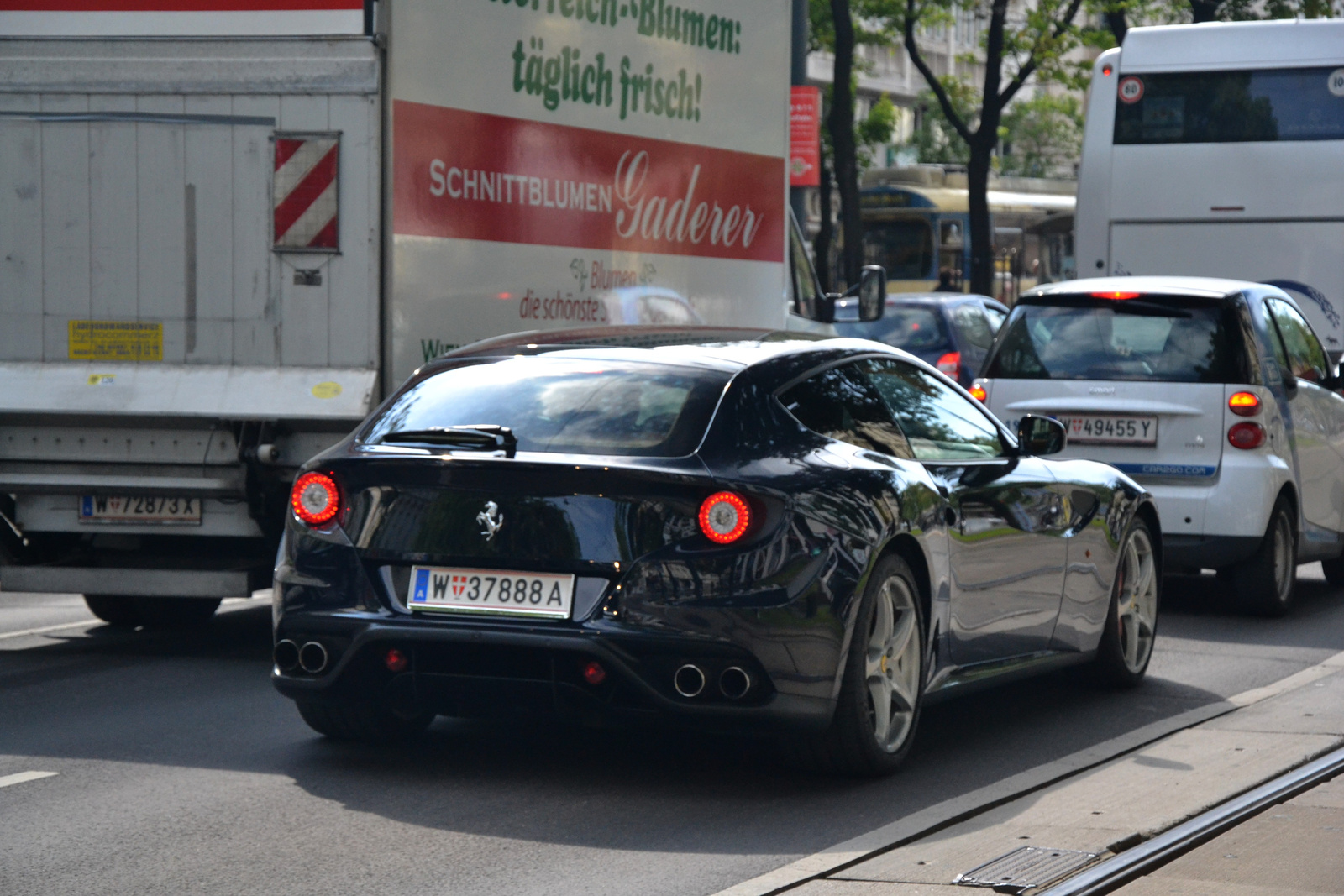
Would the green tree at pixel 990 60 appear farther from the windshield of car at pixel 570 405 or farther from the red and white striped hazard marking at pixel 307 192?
the windshield of car at pixel 570 405

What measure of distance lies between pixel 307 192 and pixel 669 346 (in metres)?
2.58

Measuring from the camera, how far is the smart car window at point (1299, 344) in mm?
11625

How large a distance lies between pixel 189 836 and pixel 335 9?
4.23m

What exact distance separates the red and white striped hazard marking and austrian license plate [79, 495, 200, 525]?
116cm

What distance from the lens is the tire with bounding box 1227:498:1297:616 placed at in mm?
10961

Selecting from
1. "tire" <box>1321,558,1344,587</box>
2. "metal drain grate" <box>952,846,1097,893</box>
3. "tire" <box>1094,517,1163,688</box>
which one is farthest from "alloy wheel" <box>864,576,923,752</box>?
"tire" <box>1321,558,1344,587</box>

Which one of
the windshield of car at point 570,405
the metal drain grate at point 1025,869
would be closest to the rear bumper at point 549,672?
the windshield of car at point 570,405

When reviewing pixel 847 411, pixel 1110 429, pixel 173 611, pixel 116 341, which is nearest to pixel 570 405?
pixel 847 411

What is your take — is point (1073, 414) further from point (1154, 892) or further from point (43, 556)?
point (1154, 892)

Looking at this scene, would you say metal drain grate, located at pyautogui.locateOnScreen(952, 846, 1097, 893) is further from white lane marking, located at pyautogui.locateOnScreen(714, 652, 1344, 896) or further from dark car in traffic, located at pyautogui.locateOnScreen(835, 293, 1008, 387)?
dark car in traffic, located at pyautogui.locateOnScreen(835, 293, 1008, 387)

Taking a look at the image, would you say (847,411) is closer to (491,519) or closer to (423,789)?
(491,519)

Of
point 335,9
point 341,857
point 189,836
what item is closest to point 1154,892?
point 341,857

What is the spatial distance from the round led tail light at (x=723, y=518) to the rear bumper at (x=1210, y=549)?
5.39m

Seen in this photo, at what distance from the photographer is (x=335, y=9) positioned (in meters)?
8.79
